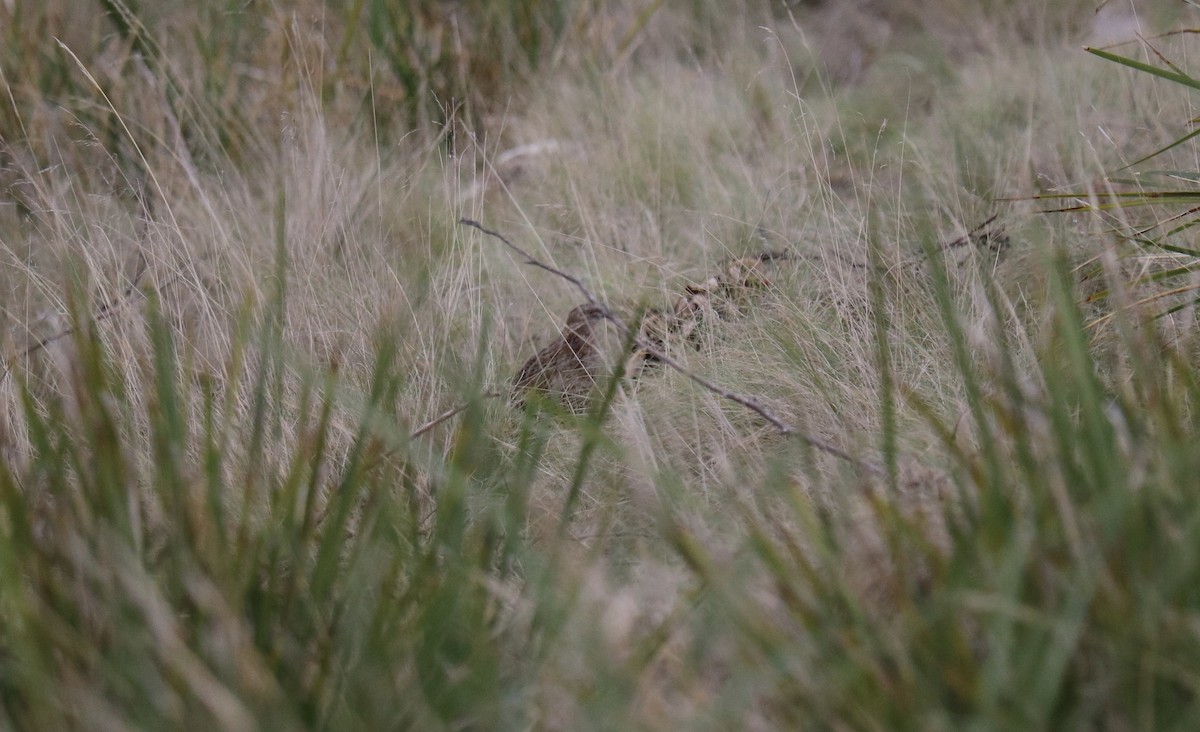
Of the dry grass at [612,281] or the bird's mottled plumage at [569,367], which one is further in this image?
the bird's mottled plumage at [569,367]

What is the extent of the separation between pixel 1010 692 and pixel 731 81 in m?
3.58

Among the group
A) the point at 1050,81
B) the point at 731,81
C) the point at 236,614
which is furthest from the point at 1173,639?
the point at 731,81

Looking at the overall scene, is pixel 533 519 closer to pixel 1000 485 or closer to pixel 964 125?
pixel 1000 485

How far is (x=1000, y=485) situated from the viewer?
3.08ft

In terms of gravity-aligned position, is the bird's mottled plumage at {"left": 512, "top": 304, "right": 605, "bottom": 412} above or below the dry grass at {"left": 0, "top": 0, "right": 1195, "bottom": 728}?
below

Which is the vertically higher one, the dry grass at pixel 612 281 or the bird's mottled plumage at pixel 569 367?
the dry grass at pixel 612 281

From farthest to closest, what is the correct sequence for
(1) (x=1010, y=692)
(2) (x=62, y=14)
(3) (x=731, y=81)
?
(3) (x=731, y=81) < (2) (x=62, y=14) < (1) (x=1010, y=692)

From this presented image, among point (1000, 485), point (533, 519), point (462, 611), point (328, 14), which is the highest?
point (328, 14)

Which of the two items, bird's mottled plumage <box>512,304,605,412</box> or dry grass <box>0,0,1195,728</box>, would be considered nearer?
dry grass <box>0,0,1195,728</box>

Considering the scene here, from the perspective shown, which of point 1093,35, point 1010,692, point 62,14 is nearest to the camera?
point 1010,692

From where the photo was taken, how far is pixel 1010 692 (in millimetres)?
824

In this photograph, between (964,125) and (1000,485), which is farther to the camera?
(964,125)

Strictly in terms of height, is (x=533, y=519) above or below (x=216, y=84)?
below

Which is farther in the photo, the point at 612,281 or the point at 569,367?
the point at 612,281
